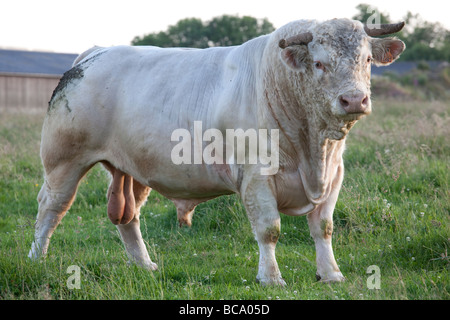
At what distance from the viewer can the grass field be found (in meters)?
3.92

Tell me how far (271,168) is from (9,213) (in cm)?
457

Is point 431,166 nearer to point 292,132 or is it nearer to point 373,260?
point 373,260

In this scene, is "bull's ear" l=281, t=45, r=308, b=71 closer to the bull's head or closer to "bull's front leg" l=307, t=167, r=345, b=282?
the bull's head

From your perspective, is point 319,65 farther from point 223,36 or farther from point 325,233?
point 223,36

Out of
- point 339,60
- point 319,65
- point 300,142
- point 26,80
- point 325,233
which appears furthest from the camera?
point 26,80

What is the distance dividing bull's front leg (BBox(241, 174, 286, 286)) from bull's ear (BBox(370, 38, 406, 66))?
49.9 inches

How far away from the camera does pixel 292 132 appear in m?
4.11

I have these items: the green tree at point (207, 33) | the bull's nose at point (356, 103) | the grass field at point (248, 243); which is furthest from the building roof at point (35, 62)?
the bull's nose at point (356, 103)

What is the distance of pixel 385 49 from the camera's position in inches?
161

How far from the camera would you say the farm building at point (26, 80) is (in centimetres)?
3034

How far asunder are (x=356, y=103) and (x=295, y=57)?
649 millimetres

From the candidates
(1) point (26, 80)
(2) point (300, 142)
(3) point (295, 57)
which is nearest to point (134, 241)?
(2) point (300, 142)

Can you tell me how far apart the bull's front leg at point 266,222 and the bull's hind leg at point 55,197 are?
190 cm

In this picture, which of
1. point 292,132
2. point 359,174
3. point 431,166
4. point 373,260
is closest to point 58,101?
point 292,132
